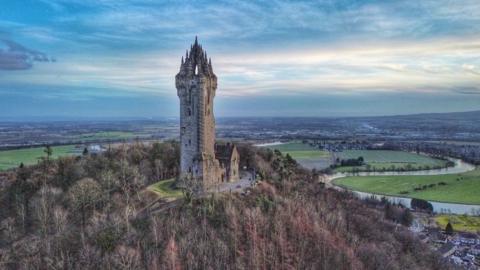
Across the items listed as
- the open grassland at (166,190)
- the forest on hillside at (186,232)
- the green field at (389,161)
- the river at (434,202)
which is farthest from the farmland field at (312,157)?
the open grassland at (166,190)

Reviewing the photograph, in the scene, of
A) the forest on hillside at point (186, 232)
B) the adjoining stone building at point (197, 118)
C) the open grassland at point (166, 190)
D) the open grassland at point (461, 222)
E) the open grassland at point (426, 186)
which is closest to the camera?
the forest on hillside at point (186, 232)

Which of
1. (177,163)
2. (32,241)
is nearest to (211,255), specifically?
(32,241)

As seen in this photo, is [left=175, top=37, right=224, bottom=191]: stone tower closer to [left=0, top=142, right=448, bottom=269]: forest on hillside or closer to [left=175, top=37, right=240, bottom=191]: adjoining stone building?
[left=175, top=37, right=240, bottom=191]: adjoining stone building

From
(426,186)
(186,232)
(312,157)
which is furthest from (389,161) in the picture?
(186,232)

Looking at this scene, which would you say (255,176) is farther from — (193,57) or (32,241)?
(32,241)

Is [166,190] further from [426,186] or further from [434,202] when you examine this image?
[426,186]

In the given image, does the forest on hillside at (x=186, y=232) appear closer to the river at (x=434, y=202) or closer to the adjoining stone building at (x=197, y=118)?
the adjoining stone building at (x=197, y=118)
